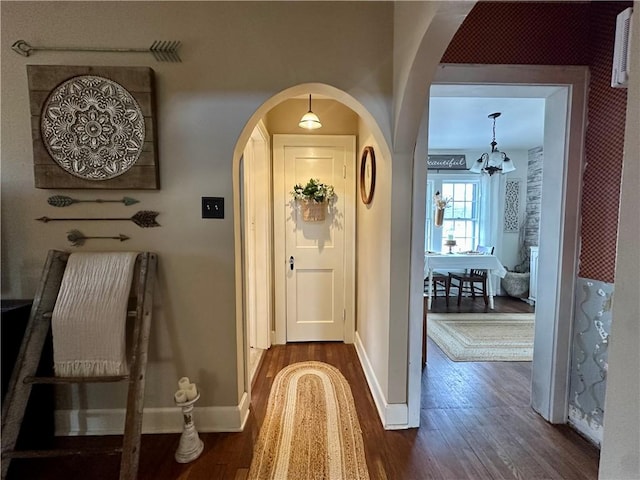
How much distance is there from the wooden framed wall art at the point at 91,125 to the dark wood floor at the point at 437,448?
4.90 feet

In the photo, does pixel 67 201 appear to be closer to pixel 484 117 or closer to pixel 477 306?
pixel 484 117

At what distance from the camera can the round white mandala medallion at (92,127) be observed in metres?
1.57

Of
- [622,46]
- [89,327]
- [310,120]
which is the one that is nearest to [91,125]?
[89,327]

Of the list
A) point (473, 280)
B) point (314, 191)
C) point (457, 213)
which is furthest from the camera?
point (457, 213)

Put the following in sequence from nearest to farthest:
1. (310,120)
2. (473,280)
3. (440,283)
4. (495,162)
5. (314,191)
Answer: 1. (310,120)
2. (314,191)
3. (495,162)
4. (473,280)
5. (440,283)

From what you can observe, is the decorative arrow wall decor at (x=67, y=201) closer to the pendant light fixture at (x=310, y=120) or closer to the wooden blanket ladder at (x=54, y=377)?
the wooden blanket ladder at (x=54, y=377)

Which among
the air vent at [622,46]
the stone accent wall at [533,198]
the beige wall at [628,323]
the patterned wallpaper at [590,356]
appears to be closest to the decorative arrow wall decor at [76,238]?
the beige wall at [628,323]

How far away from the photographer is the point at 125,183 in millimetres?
1630

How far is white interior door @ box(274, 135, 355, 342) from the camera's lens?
2875 mm

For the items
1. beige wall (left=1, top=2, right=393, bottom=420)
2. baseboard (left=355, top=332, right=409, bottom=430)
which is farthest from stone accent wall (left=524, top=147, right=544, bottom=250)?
beige wall (left=1, top=2, right=393, bottom=420)

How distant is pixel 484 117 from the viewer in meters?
3.58

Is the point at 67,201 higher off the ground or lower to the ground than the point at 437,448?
higher

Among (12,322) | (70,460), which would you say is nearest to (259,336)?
(70,460)

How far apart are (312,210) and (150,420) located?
197 cm
